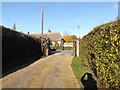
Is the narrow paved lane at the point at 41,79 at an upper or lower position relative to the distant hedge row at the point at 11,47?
lower

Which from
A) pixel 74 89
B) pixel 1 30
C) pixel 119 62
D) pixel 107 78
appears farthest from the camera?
pixel 1 30

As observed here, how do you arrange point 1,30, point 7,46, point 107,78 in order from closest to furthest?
point 107,78 < point 1,30 < point 7,46

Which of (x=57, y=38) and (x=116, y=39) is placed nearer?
(x=116, y=39)

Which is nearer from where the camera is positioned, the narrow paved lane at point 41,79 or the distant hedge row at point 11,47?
the narrow paved lane at point 41,79

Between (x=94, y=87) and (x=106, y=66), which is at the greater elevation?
(x=106, y=66)

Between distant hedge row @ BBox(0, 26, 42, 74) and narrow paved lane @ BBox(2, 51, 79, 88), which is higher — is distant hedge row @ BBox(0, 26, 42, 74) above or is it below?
above

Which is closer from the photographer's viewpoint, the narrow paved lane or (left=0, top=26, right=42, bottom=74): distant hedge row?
the narrow paved lane

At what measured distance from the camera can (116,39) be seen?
111 inches

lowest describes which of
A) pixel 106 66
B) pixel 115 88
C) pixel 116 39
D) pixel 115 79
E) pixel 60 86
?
pixel 60 86

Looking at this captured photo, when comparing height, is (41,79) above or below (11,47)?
below

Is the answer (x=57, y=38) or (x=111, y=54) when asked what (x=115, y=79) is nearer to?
(x=111, y=54)

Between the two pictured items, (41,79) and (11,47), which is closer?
(41,79)

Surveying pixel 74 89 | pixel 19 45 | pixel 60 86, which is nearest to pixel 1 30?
pixel 19 45

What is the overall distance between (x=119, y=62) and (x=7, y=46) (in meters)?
8.86
